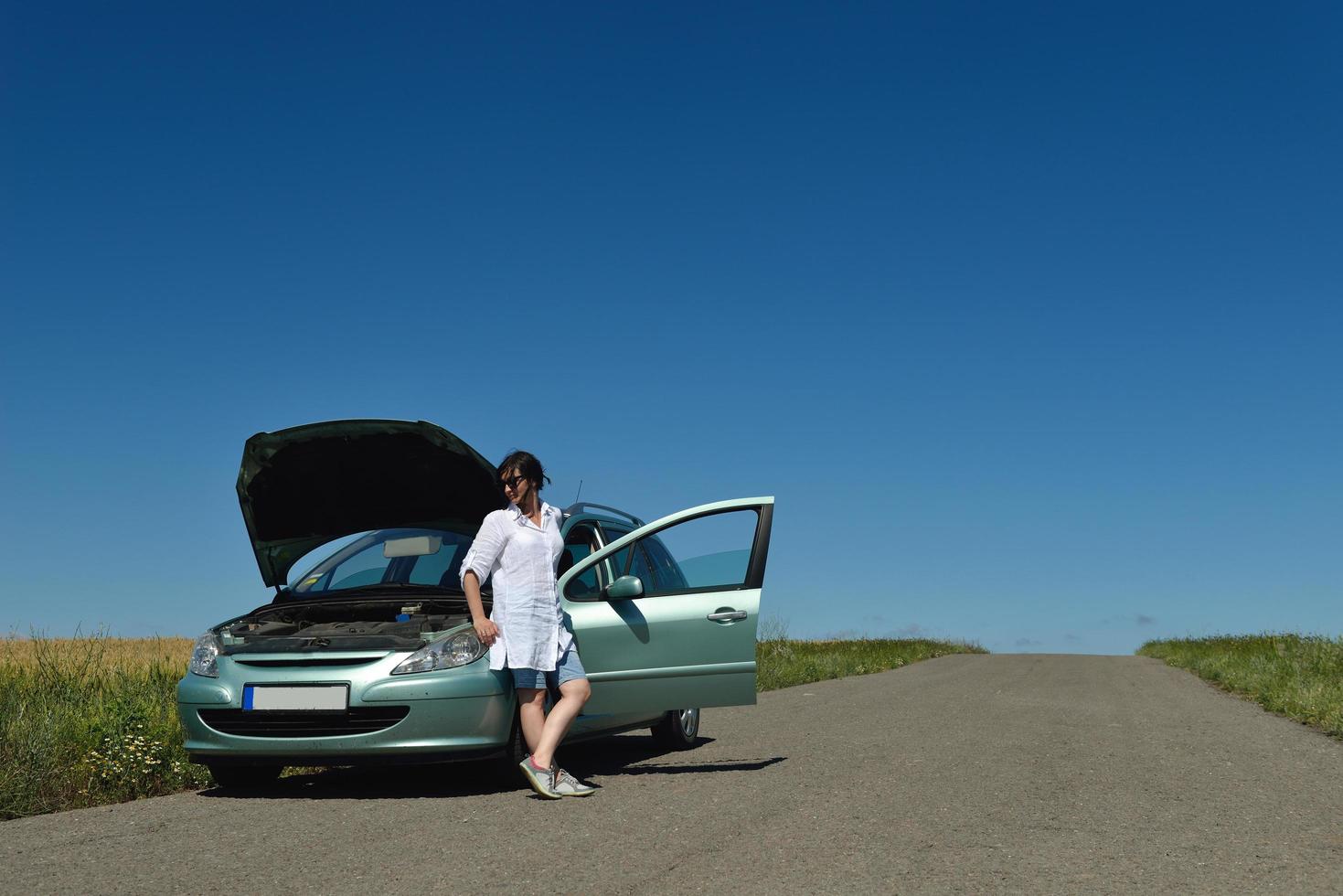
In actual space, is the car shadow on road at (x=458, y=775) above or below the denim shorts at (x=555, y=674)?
below

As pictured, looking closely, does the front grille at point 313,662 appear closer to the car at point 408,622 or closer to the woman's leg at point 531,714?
the car at point 408,622

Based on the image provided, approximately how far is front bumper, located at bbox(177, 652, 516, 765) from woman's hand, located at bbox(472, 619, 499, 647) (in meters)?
0.23

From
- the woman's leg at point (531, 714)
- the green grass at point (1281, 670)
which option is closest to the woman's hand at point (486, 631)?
the woman's leg at point (531, 714)

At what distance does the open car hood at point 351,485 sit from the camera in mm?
7539

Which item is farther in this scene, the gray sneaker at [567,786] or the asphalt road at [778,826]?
the gray sneaker at [567,786]

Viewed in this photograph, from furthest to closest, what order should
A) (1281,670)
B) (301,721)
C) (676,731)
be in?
(1281,670), (676,731), (301,721)

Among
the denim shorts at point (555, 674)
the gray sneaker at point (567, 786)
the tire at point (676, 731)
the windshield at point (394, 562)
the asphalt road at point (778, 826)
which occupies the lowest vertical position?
the asphalt road at point (778, 826)

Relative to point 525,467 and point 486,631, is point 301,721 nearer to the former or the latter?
point 486,631

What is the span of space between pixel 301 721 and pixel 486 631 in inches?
46.5

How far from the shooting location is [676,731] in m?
9.05

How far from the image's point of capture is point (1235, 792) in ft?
22.4

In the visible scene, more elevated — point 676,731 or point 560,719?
point 560,719

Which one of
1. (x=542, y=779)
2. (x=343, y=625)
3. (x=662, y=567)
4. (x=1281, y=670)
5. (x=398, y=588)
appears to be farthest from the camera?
(x=1281, y=670)

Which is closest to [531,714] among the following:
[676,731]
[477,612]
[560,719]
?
[560,719]
